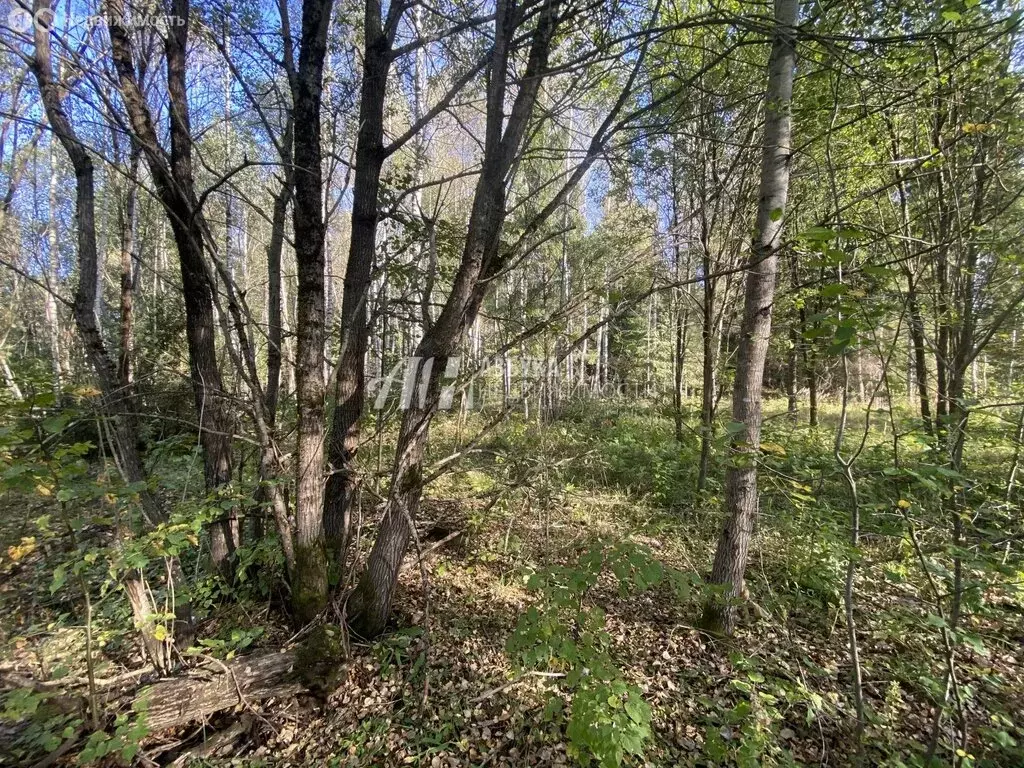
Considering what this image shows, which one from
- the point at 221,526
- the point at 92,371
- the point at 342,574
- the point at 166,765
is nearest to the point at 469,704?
the point at 342,574

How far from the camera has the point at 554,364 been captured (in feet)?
7.77

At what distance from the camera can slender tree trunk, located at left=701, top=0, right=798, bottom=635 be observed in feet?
8.62

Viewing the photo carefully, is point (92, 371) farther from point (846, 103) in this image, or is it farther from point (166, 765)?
point (846, 103)

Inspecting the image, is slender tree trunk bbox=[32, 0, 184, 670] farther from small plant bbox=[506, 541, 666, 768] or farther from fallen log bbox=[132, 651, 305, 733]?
small plant bbox=[506, 541, 666, 768]

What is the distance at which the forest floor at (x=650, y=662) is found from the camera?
2.21 metres

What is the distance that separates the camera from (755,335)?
2789 mm

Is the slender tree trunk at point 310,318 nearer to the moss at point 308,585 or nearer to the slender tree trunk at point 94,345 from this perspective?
the moss at point 308,585

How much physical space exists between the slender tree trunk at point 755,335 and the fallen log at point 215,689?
273 cm

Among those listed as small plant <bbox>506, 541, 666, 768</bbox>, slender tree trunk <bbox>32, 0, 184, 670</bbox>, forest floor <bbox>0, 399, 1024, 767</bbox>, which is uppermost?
slender tree trunk <bbox>32, 0, 184, 670</bbox>

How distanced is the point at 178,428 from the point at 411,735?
16.8 ft

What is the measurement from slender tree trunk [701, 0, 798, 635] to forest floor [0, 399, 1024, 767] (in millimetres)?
205

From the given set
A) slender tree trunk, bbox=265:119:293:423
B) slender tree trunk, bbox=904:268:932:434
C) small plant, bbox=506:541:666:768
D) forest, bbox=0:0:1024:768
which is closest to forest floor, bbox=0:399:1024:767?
forest, bbox=0:0:1024:768

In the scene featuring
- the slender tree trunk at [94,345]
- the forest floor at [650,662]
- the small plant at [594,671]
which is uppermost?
the slender tree trunk at [94,345]

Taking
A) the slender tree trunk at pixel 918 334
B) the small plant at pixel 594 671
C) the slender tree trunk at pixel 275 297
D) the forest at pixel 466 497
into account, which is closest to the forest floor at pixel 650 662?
the forest at pixel 466 497
